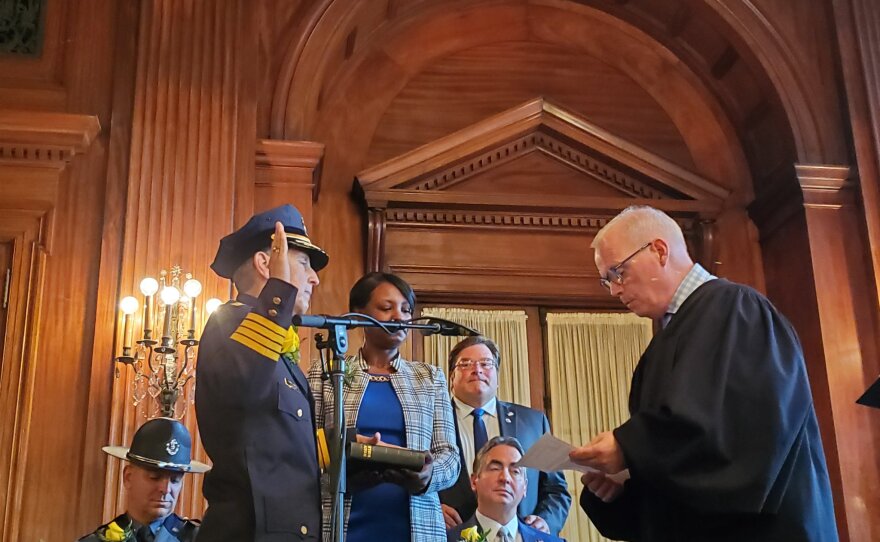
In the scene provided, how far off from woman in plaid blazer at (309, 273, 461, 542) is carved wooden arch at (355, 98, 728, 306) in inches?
90.0

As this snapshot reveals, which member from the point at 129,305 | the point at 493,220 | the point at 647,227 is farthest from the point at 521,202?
the point at 647,227

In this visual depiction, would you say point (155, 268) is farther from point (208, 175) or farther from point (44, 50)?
point (44, 50)

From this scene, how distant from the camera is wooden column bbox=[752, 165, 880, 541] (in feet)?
16.1

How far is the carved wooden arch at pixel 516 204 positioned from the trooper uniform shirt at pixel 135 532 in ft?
7.47

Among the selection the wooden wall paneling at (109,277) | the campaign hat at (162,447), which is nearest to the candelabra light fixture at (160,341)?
the wooden wall paneling at (109,277)

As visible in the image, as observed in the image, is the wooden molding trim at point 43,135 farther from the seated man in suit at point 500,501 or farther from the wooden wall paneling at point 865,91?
the wooden wall paneling at point 865,91

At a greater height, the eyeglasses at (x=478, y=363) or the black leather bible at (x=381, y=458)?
the eyeglasses at (x=478, y=363)

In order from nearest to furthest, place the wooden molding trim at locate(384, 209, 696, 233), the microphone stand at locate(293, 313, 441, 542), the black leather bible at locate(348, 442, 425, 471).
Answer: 1. the microphone stand at locate(293, 313, 441, 542)
2. the black leather bible at locate(348, 442, 425, 471)
3. the wooden molding trim at locate(384, 209, 696, 233)

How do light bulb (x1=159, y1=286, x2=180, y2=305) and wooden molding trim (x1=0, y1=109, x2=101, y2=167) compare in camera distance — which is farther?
wooden molding trim (x1=0, y1=109, x2=101, y2=167)

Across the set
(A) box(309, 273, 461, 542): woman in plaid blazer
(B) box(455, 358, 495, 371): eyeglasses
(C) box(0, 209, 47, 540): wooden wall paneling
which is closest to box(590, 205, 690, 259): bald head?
(A) box(309, 273, 461, 542): woman in plaid blazer

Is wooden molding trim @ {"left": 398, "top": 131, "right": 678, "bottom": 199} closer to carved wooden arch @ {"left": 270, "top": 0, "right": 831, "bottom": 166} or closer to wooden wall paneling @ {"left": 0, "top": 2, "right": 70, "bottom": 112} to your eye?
carved wooden arch @ {"left": 270, "top": 0, "right": 831, "bottom": 166}

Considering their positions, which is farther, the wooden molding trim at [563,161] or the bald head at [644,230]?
the wooden molding trim at [563,161]

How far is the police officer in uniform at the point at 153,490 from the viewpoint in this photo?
3.25 m

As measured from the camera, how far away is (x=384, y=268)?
544 cm
